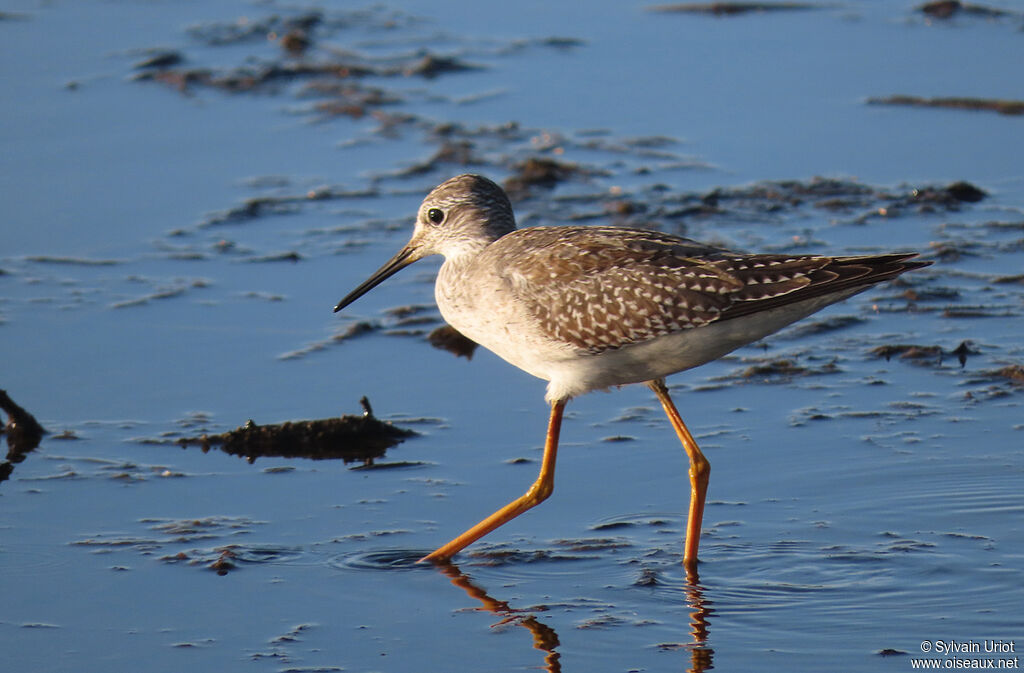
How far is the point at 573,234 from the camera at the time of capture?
7.14 meters

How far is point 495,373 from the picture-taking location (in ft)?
29.0

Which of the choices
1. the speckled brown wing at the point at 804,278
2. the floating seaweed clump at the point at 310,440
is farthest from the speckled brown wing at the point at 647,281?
the floating seaweed clump at the point at 310,440

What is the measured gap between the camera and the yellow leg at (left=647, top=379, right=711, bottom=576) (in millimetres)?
6789

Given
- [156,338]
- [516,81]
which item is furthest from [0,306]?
[516,81]

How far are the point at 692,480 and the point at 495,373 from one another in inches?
80.4

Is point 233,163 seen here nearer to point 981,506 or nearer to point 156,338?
point 156,338

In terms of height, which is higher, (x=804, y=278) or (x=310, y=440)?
(x=804, y=278)

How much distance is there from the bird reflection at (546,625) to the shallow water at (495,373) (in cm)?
2

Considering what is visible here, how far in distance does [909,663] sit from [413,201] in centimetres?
595

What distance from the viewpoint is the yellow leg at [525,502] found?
22.6ft

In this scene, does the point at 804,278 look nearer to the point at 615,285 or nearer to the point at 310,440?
the point at 615,285

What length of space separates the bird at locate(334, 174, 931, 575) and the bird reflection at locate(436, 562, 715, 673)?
14 cm

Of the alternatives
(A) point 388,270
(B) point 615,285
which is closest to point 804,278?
(B) point 615,285

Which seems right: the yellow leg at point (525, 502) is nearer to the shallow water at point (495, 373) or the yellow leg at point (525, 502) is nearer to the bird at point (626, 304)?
the bird at point (626, 304)
